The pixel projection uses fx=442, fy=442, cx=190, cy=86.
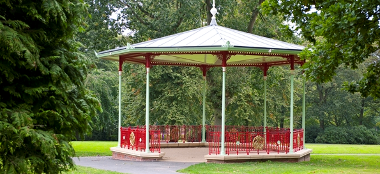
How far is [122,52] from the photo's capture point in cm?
1491

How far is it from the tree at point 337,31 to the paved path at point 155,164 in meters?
5.18

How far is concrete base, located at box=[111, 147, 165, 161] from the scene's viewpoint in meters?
14.7

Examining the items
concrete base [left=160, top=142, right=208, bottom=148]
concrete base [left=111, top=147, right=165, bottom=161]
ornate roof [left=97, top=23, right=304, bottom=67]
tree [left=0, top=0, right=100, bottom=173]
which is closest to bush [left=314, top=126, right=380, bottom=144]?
concrete base [left=160, top=142, right=208, bottom=148]

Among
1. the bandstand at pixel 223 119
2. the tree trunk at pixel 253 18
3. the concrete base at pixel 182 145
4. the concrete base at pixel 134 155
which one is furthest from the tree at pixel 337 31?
the tree trunk at pixel 253 18

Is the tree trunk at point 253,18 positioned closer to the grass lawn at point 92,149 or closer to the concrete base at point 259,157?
the grass lawn at point 92,149

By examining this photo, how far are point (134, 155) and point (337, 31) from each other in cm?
Answer: 893

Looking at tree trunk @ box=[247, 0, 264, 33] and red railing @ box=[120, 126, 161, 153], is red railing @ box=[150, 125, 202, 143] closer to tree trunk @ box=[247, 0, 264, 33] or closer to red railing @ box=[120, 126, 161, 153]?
A: red railing @ box=[120, 126, 161, 153]

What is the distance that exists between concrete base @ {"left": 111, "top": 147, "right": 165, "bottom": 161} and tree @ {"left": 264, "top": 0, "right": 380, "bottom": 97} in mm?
6416

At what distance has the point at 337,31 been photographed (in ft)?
26.3

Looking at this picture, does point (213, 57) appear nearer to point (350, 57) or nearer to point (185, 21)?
point (185, 21)

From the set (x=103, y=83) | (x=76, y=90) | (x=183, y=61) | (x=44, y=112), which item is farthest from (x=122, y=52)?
(x=103, y=83)

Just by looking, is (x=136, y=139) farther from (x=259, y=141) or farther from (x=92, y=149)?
(x=92, y=149)

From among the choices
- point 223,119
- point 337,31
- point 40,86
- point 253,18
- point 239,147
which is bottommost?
point 239,147

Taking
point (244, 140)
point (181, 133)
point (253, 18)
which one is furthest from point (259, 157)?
point (253, 18)
